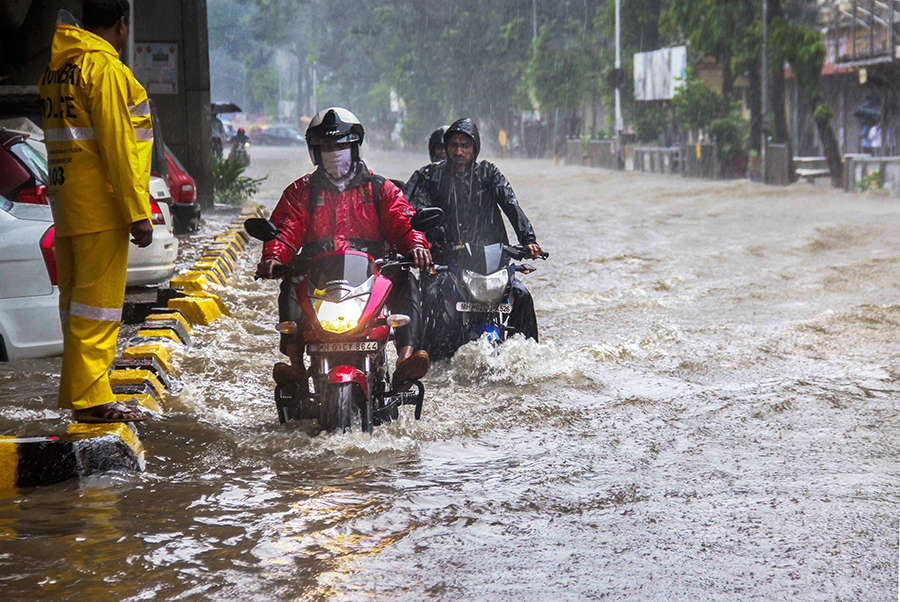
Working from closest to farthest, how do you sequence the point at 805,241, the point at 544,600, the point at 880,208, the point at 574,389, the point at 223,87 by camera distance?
the point at 544,600, the point at 574,389, the point at 805,241, the point at 880,208, the point at 223,87

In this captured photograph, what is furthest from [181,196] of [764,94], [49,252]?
[764,94]

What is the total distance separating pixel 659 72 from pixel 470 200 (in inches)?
1447

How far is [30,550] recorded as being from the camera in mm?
4746

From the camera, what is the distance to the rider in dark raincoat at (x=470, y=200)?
8500 mm

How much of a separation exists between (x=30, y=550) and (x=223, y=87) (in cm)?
13738

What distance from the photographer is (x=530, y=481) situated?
5730 millimetres

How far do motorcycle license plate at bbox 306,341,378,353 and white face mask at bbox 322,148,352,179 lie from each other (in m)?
1.00

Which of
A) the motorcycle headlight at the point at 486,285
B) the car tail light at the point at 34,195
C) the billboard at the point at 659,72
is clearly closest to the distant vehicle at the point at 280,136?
the billboard at the point at 659,72

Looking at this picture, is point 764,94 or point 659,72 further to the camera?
point 659,72

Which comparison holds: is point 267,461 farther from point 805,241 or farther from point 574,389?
point 805,241

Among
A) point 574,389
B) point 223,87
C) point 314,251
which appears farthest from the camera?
point 223,87

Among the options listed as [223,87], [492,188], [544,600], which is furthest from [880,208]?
[223,87]

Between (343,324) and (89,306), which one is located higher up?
(89,306)

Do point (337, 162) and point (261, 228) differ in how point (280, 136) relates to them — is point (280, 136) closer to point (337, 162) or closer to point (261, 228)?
point (337, 162)
